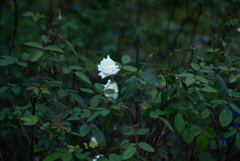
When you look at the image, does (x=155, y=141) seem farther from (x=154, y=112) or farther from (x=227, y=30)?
(x=227, y=30)

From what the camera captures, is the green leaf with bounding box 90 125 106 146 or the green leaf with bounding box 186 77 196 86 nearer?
the green leaf with bounding box 186 77 196 86

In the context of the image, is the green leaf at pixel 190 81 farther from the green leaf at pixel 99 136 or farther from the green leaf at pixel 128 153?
the green leaf at pixel 99 136

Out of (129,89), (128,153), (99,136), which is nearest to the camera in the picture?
(128,153)

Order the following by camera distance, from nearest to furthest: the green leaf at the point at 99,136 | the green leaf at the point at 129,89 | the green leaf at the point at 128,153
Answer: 1. the green leaf at the point at 128,153
2. the green leaf at the point at 129,89
3. the green leaf at the point at 99,136

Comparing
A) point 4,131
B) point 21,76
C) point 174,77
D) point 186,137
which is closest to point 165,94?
point 174,77

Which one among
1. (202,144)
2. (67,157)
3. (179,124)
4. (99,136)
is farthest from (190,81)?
(67,157)

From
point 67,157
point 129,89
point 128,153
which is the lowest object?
point 67,157

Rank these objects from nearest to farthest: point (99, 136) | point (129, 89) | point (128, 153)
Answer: point (128, 153) < point (129, 89) < point (99, 136)

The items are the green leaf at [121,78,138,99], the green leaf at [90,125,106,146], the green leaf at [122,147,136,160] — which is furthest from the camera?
the green leaf at [90,125,106,146]

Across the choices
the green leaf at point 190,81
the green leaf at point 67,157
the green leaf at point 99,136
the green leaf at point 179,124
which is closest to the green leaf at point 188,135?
the green leaf at point 179,124

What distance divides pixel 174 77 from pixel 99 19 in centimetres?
259

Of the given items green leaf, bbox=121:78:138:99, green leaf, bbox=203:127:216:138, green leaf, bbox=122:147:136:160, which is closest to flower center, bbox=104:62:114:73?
green leaf, bbox=121:78:138:99

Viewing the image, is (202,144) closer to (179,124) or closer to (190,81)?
(179,124)

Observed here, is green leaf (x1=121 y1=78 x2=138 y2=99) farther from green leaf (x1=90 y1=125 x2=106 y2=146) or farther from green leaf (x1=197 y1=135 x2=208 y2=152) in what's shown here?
green leaf (x1=197 y1=135 x2=208 y2=152)
